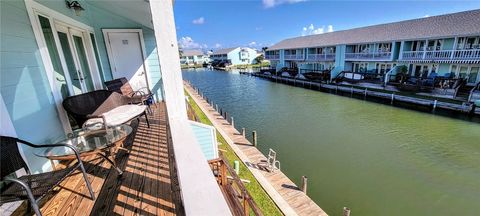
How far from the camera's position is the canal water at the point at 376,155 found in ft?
19.6

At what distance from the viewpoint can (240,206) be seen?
4.11 m

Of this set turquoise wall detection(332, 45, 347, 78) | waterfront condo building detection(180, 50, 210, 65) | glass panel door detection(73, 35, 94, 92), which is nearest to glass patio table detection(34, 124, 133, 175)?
glass panel door detection(73, 35, 94, 92)

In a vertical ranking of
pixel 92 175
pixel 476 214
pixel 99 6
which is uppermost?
pixel 99 6

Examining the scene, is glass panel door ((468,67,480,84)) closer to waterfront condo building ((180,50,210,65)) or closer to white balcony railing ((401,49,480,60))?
white balcony railing ((401,49,480,60))

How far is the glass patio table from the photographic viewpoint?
2.29 m

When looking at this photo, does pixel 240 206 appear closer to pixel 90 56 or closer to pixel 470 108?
pixel 90 56

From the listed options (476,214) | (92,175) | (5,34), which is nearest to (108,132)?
(92,175)

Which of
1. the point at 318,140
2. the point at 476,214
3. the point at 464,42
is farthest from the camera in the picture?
the point at 464,42

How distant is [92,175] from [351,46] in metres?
24.6

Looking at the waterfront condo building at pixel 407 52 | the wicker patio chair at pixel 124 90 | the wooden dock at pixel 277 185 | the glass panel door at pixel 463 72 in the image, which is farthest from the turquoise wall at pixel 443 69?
the wicker patio chair at pixel 124 90

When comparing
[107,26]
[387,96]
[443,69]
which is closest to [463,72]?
[443,69]

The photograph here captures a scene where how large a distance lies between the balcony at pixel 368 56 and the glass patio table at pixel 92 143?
21.8m

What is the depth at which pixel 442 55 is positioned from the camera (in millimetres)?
14836

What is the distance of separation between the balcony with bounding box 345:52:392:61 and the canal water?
6.28 meters
